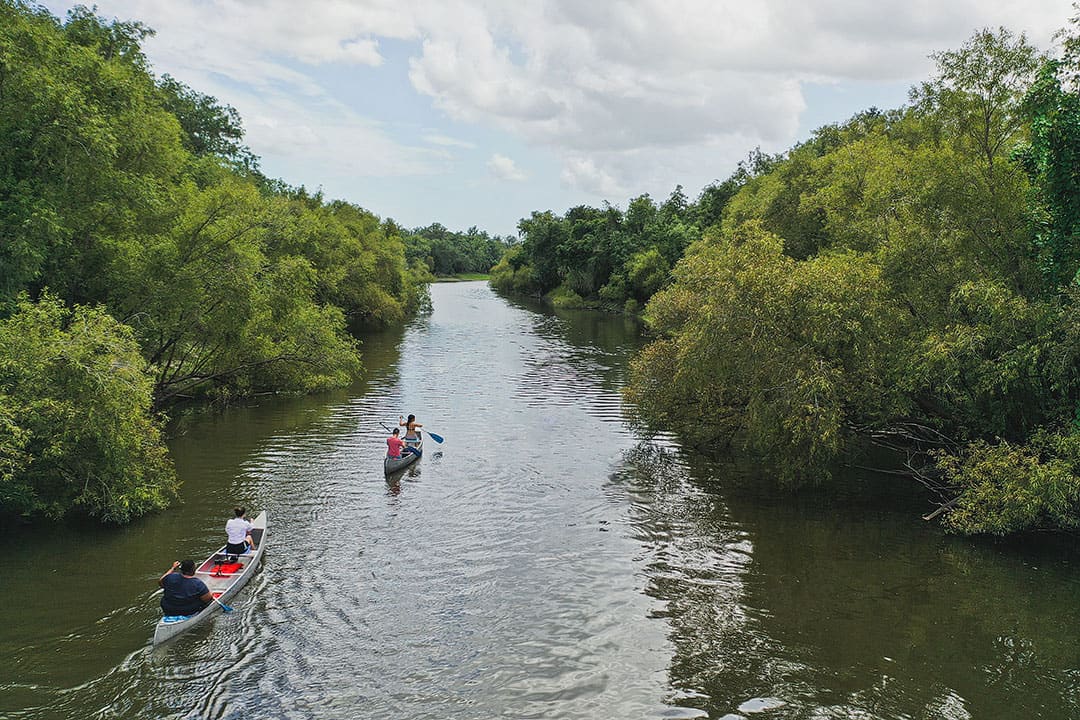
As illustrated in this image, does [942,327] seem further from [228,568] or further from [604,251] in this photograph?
[604,251]

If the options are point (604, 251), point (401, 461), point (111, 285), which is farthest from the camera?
point (604, 251)

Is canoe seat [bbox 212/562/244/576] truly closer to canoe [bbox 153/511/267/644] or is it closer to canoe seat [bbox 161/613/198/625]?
canoe [bbox 153/511/267/644]

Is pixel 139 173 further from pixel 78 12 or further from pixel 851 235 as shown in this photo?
pixel 851 235

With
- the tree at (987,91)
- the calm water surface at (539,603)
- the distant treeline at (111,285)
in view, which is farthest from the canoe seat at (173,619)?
the tree at (987,91)

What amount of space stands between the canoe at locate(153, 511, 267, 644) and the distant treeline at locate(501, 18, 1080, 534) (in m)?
14.5

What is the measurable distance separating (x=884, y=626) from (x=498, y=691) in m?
8.43

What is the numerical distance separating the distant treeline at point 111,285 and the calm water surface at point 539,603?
251 cm

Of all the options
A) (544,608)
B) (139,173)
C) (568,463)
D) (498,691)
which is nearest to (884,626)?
(544,608)

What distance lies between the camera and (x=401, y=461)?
84.7ft

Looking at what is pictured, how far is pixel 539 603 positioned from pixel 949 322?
14.8 m

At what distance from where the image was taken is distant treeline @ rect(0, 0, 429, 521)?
18016mm

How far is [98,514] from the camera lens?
1992 centimetres

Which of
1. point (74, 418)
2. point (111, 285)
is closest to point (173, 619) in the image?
point (74, 418)

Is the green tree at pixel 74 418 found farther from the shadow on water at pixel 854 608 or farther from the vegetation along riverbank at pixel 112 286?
the shadow on water at pixel 854 608
